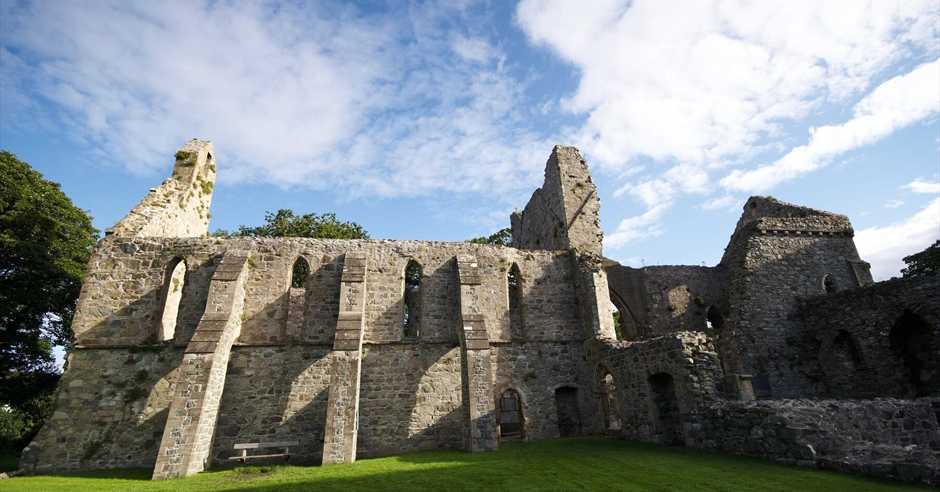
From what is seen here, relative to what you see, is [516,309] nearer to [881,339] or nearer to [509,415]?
[509,415]

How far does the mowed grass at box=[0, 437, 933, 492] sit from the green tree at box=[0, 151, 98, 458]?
9.62m

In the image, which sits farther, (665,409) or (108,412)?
(108,412)

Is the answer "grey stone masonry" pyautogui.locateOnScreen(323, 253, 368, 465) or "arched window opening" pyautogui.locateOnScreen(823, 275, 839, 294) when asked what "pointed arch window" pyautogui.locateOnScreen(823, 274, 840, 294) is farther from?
"grey stone masonry" pyautogui.locateOnScreen(323, 253, 368, 465)

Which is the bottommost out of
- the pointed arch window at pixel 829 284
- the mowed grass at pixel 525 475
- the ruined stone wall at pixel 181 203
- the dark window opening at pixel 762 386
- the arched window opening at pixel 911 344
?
the mowed grass at pixel 525 475

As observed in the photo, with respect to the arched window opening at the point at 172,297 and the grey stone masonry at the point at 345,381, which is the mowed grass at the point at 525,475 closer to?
the grey stone masonry at the point at 345,381

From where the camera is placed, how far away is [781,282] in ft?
63.3

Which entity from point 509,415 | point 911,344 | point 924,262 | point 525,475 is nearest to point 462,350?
point 509,415

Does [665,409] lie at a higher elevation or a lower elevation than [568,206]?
lower

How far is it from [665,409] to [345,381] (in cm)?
893

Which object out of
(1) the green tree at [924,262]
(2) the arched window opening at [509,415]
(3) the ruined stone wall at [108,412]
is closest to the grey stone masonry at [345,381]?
(3) the ruined stone wall at [108,412]

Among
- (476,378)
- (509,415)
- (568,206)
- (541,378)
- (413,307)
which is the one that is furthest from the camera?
(568,206)

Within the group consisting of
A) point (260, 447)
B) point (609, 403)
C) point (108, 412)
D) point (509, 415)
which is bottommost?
point (260, 447)

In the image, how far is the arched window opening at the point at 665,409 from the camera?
11.8 meters

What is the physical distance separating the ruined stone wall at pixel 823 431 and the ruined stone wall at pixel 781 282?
25.8 ft
